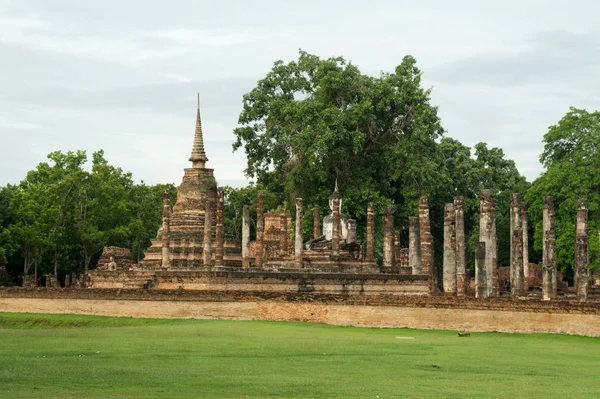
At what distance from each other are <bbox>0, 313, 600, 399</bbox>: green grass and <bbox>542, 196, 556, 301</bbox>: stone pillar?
10.1m

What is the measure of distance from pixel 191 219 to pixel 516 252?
17.9 metres

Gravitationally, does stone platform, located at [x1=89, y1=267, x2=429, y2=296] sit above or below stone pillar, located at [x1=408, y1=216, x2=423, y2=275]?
below

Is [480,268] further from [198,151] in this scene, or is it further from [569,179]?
[198,151]

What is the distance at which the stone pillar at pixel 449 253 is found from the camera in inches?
1641

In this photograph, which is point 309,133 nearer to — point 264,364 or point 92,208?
point 92,208

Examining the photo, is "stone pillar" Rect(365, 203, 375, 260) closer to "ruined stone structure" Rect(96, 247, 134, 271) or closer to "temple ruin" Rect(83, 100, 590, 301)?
"temple ruin" Rect(83, 100, 590, 301)

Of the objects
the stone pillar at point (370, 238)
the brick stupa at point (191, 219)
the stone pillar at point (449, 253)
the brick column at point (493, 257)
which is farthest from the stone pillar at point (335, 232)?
the brick column at point (493, 257)

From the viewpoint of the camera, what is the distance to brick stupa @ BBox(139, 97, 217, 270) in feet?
170

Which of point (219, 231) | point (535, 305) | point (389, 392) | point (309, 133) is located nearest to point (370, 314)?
point (535, 305)

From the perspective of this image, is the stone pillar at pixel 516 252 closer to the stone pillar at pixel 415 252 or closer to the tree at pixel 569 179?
the stone pillar at pixel 415 252

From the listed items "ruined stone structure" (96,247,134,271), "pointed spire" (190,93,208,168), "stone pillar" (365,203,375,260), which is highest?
"pointed spire" (190,93,208,168)

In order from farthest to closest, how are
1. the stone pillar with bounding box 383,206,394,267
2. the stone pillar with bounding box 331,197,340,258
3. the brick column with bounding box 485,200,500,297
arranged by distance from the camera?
the stone pillar with bounding box 383,206,394,267 < the stone pillar with bounding box 331,197,340,258 < the brick column with bounding box 485,200,500,297

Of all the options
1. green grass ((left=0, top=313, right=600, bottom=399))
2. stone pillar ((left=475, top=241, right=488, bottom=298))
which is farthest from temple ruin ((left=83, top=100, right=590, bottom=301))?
green grass ((left=0, top=313, right=600, bottom=399))

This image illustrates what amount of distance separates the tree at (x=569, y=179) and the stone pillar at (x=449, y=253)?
44.8ft
